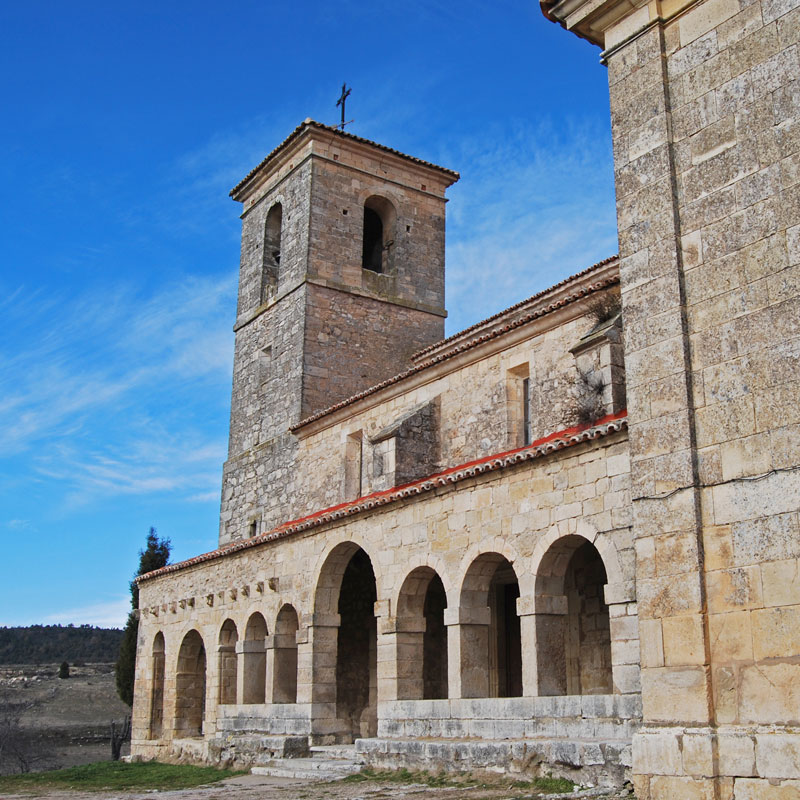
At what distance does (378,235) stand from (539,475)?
1458 centimetres

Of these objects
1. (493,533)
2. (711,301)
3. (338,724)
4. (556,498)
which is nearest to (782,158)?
(711,301)

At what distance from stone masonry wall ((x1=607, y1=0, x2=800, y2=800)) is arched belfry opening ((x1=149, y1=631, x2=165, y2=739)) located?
15439 mm

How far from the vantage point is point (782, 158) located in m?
6.08

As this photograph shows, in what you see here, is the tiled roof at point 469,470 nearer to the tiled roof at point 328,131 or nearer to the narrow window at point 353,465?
the narrow window at point 353,465

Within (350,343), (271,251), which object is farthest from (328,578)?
(271,251)

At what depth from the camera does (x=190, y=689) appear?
19.0 meters

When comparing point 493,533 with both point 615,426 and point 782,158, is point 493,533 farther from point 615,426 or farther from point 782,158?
point 782,158

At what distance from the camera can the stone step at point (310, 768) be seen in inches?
440

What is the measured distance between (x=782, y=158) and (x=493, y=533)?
20.0 ft

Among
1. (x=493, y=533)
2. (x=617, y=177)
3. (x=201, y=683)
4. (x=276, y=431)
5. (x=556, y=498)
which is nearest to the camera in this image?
(x=617, y=177)

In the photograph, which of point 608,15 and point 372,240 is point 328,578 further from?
point 372,240

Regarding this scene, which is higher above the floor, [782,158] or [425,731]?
[782,158]

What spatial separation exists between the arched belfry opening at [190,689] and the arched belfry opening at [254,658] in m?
2.54

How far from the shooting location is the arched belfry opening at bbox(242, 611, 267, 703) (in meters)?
16.3
